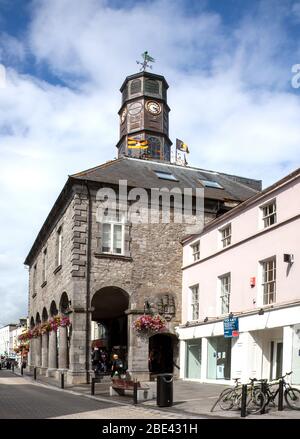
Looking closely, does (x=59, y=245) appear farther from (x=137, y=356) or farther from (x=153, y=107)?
(x=153, y=107)

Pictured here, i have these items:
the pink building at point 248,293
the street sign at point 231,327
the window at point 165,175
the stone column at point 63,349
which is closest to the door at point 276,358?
the pink building at point 248,293

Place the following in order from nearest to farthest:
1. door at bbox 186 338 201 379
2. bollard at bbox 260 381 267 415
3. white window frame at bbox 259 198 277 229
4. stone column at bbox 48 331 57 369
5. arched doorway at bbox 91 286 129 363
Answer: bollard at bbox 260 381 267 415, white window frame at bbox 259 198 277 229, door at bbox 186 338 201 379, arched doorway at bbox 91 286 129 363, stone column at bbox 48 331 57 369

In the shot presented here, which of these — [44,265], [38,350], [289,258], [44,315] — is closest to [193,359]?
[289,258]

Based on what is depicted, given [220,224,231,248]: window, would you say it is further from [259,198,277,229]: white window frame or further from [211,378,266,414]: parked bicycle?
[211,378,266,414]: parked bicycle

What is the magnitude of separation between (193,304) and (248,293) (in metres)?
5.88

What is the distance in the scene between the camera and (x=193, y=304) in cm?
2691

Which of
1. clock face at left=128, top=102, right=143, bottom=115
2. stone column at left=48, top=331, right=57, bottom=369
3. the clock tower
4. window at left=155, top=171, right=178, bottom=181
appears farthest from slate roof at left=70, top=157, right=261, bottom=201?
clock face at left=128, top=102, right=143, bottom=115

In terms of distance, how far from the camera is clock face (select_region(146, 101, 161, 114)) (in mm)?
52525

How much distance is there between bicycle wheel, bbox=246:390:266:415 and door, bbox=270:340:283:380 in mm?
6223

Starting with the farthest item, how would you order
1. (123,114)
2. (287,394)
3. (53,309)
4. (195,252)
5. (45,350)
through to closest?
(123,114) < (45,350) < (53,309) < (195,252) < (287,394)

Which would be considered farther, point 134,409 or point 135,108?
point 135,108

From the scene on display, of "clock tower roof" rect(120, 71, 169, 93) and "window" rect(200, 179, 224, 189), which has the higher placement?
"clock tower roof" rect(120, 71, 169, 93)
